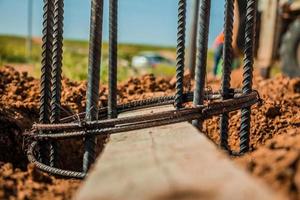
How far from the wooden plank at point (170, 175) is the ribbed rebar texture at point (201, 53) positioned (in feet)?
2.36

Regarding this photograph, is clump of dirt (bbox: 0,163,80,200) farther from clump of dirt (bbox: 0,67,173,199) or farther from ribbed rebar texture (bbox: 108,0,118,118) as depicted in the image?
ribbed rebar texture (bbox: 108,0,118,118)

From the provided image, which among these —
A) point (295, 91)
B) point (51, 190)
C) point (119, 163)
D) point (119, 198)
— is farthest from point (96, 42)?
point (295, 91)

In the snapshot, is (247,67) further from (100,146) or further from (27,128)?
(27,128)

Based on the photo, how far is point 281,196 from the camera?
5.05 feet

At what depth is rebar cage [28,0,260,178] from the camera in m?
2.99

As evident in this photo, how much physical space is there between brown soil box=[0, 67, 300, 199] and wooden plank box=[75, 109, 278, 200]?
0.13 meters

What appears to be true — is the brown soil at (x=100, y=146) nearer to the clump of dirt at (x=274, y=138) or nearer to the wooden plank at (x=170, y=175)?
the clump of dirt at (x=274, y=138)

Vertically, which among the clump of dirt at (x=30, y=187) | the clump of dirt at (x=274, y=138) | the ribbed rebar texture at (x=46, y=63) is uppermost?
the ribbed rebar texture at (x=46, y=63)

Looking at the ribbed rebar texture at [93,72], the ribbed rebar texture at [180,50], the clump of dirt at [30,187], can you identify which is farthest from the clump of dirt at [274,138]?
the ribbed rebar texture at [93,72]

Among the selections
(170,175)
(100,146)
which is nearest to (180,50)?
(100,146)

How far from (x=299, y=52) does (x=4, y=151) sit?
7.14 metres

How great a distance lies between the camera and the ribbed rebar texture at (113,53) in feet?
10.6

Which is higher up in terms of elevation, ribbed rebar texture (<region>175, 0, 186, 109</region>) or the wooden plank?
ribbed rebar texture (<region>175, 0, 186, 109</region>)

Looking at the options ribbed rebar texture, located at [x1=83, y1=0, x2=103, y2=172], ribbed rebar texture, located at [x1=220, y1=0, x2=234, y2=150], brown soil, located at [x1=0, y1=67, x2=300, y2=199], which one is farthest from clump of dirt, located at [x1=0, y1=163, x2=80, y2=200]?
ribbed rebar texture, located at [x1=220, y1=0, x2=234, y2=150]
